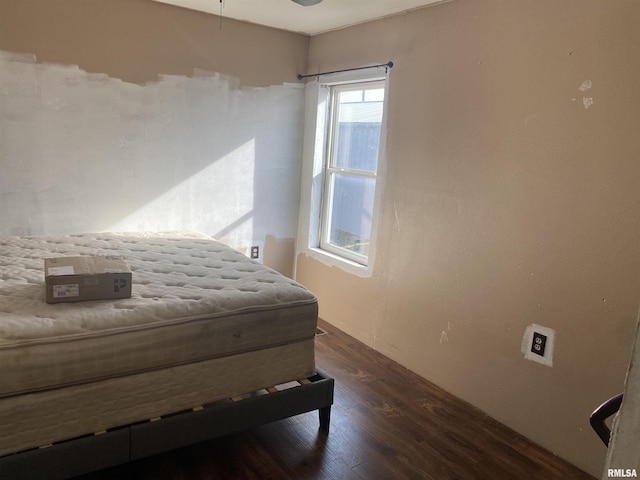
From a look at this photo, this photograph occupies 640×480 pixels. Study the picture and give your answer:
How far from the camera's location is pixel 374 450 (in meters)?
2.30

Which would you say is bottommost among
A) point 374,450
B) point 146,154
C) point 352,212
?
point 374,450

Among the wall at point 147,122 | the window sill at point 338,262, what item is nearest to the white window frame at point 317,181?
the window sill at point 338,262

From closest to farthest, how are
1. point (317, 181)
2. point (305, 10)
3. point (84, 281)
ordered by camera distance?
1. point (84, 281)
2. point (305, 10)
3. point (317, 181)

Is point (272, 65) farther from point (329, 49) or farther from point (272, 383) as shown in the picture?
point (272, 383)

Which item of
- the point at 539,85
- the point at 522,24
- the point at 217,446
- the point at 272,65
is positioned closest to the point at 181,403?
the point at 217,446

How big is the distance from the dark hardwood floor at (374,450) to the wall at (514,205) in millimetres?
168

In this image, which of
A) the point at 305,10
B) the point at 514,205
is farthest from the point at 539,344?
the point at 305,10

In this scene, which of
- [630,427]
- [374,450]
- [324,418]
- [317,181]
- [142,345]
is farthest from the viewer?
[317,181]

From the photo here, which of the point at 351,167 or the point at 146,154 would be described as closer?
the point at 146,154

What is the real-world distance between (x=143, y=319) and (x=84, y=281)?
0.99ft

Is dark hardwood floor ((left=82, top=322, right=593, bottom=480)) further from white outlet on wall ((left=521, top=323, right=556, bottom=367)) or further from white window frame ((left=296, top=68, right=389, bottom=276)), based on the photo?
white window frame ((left=296, top=68, right=389, bottom=276))

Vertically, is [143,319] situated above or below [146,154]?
below

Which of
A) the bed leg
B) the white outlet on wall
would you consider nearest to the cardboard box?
the bed leg

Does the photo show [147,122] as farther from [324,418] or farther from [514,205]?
[514,205]
